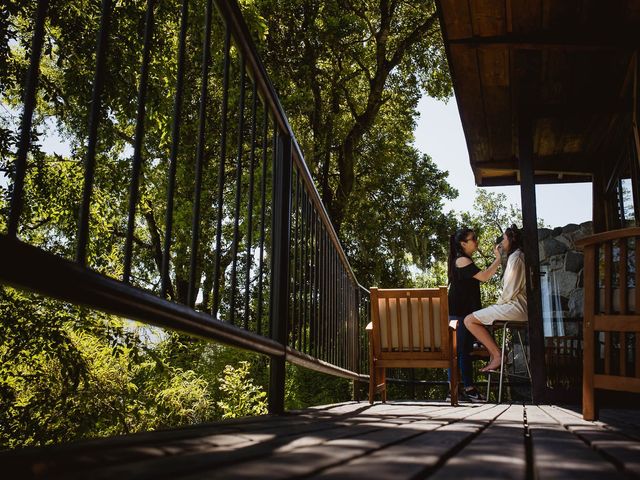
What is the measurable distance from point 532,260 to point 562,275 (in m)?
3.57

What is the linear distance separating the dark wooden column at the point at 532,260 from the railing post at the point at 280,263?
131 inches

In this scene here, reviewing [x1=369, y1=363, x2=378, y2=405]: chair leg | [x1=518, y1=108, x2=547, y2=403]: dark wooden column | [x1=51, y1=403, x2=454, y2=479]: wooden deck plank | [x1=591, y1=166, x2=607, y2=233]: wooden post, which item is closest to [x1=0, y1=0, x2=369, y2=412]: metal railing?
[x1=369, y1=363, x2=378, y2=405]: chair leg

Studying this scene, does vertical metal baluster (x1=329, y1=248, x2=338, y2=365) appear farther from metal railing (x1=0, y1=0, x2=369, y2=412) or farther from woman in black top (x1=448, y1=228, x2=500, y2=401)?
woman in black top (x1=448, y1=228, x2=500, y2=401)

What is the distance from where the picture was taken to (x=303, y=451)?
116 cm

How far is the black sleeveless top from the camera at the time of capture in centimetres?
649

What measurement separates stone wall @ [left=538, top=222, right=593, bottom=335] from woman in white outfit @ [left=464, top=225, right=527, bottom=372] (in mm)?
1770

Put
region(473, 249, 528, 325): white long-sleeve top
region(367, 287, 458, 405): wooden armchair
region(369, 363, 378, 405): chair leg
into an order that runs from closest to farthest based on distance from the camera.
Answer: region(369, 363, 378, 405): chair leg, region(367, 287, 458, 405): wooden armchair, region(473, 249, 528, 325): white long-sleeve top

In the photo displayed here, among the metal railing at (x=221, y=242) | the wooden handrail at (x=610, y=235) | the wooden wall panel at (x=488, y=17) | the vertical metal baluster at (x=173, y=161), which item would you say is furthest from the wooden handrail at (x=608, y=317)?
the wooden wall panel at (x=488, y=17)

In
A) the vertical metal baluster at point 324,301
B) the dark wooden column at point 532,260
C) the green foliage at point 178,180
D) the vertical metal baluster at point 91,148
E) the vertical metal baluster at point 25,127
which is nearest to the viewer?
the vertical metal baluster at point 25,127

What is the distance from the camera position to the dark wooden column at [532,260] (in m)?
5.31

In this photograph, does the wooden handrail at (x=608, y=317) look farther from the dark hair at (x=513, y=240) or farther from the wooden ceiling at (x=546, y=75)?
the dark hair at (x=513, y=240)

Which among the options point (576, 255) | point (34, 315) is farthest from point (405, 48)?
point (34, 315)

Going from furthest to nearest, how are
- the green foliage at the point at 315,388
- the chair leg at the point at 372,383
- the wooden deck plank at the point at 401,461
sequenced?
the green foliage at the point at 315,388 < the chair leg at the point at 372,383 < the wooden deck plank at the point at 401,461

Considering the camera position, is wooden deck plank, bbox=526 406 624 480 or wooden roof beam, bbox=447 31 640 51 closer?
wooden deck plank, bbox=526 406 624 480
